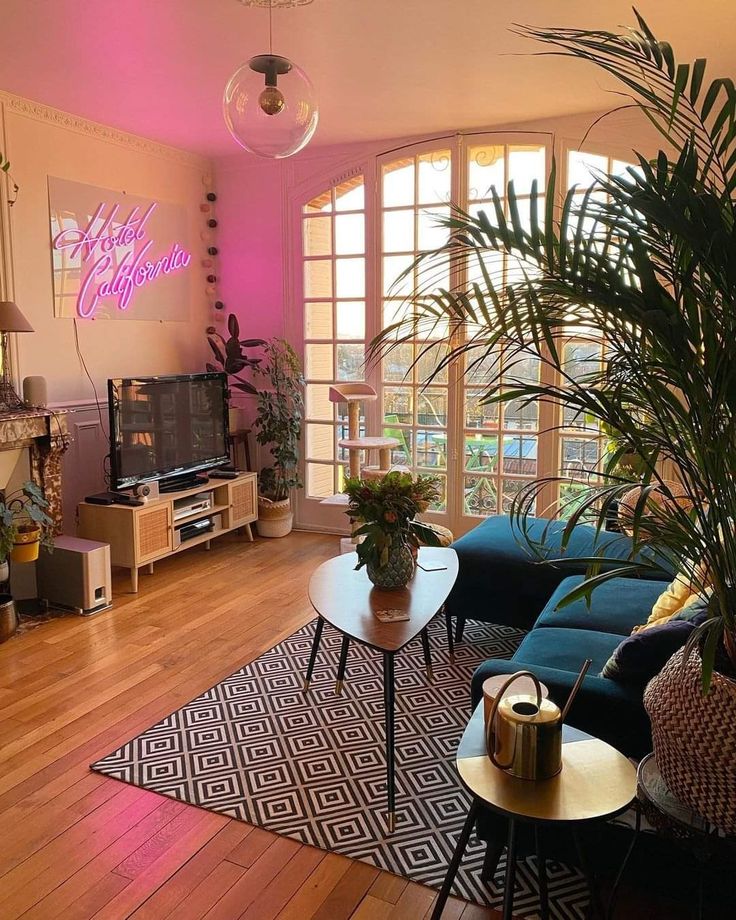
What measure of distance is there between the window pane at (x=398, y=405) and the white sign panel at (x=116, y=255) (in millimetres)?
1615

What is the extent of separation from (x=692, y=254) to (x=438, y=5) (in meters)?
2.10

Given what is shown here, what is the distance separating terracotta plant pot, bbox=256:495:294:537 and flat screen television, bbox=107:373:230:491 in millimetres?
493

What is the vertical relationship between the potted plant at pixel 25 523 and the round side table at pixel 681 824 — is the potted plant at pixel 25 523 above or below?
above

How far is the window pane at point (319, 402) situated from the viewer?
18.8 feet

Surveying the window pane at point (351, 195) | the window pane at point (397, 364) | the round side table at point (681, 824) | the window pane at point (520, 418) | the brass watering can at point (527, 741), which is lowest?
the round side table at point (681, 824)

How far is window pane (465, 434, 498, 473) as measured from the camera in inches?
205

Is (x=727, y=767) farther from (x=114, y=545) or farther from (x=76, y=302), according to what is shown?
(x=76, y=302)

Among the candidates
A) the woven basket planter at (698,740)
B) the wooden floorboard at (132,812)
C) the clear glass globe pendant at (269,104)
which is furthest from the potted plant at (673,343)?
the clear glass globe pendant at (269,104)

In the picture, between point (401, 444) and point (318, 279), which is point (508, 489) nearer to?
point (401, 444)

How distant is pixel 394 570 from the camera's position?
2.93m

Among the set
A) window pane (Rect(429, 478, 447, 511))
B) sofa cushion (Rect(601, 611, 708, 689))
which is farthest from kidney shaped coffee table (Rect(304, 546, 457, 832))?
window pane (Rect(429, 478, 447, 511))

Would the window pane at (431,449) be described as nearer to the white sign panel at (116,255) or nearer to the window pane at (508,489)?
the window pane at (508,489)

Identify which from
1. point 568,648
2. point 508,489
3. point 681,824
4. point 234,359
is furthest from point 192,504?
point 681,824

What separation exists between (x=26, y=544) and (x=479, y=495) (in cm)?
289
